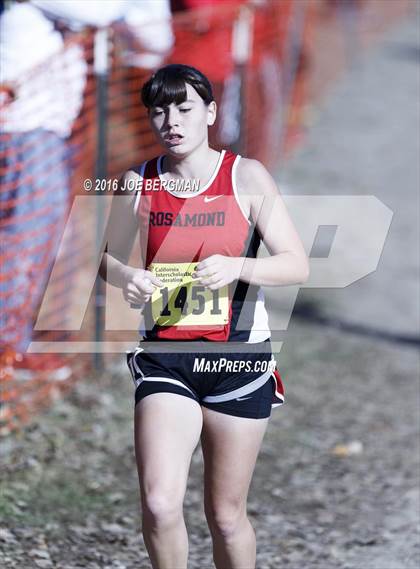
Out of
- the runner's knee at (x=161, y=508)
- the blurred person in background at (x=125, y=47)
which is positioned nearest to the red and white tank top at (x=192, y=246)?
the runner's knee at (x=161, y=508)

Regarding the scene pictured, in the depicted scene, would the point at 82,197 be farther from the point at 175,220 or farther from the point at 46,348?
the point at 175,220

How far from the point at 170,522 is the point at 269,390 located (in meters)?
0.59

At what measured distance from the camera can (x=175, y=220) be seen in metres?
3.29

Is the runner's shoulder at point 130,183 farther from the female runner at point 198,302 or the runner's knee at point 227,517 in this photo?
the runner's knee at point 227,517

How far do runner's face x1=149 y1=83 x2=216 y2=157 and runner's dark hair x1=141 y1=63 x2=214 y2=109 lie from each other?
15 mm

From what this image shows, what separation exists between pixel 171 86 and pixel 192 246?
A: 0.52 meters

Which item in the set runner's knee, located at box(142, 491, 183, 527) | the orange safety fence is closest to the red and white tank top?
runner's knee, located at box(142, 491, 183, 527)

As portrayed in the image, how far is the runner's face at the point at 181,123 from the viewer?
3.23 meters

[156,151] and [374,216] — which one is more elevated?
[156,151]

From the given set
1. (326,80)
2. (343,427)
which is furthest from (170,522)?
(326,80)

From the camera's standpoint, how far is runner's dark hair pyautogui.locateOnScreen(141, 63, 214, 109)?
3.22 m

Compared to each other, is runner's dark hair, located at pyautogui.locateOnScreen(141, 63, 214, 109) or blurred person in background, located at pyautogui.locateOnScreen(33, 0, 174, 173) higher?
runner's dark hair, located at pyautogui.locateOnScreen(141, 63, 214, 109)
